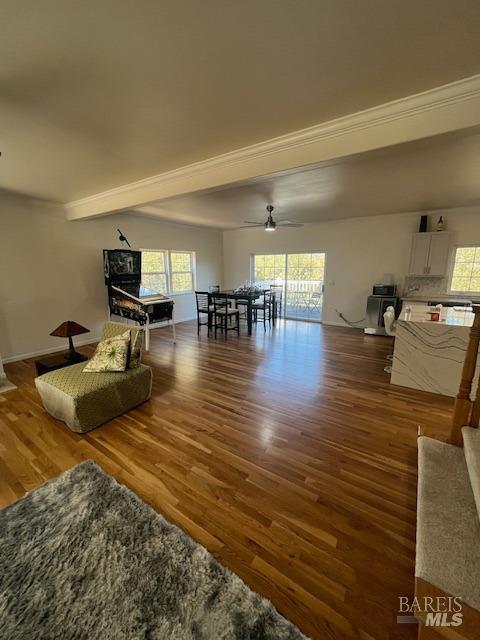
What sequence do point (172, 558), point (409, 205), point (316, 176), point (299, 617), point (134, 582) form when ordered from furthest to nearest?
point (409, 205), point (316, 176), point (172, 558), point (134, 582), point (299, 617)

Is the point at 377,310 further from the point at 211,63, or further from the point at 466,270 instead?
the point at 211,63

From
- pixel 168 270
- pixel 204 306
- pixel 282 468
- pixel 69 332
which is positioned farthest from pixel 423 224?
pixel 69 332

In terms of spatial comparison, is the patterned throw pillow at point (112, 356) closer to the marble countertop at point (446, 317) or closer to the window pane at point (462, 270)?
the marble countertop at point (446, 317)

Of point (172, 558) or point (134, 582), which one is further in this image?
point (172, 558)

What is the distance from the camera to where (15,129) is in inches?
85.0

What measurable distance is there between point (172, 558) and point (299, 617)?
69 centimetres

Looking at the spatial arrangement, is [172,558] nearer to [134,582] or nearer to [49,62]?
[134,582]

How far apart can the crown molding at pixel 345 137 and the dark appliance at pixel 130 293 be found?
2248mm

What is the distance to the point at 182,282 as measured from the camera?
24.2 ft

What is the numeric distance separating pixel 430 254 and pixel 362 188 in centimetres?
262

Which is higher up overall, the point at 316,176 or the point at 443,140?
the point at 316,176

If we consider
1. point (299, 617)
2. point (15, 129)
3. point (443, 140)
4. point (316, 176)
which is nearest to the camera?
point (299, 617)

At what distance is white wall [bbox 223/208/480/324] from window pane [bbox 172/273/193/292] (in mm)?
2161

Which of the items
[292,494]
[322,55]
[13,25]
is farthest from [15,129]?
[292,494]
